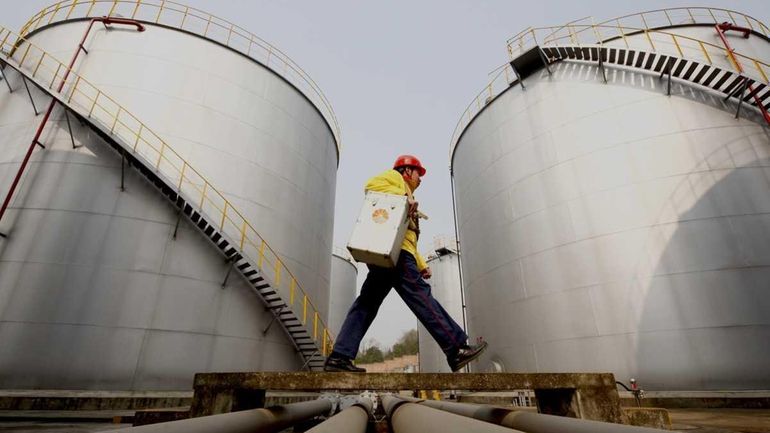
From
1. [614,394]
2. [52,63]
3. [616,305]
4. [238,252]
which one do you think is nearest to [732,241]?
[616,305]

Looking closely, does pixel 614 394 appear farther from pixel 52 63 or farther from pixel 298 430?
pixel 52 63

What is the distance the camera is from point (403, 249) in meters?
3.25

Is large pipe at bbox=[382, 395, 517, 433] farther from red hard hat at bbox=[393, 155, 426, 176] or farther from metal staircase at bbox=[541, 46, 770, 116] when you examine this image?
metal staircase at bbox=[541, 46, 770, 116]

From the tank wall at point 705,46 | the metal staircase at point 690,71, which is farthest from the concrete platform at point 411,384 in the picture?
the tank wall at point 705,46

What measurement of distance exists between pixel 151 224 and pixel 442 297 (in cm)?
1589

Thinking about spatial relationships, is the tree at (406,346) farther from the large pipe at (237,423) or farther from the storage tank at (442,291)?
the large pipe at (237,423)

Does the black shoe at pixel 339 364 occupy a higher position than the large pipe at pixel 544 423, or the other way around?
the black shoe at pixel 339 364

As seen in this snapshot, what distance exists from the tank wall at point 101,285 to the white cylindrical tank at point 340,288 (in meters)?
12.3

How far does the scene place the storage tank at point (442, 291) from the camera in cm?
2008

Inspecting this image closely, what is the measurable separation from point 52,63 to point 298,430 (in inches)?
427

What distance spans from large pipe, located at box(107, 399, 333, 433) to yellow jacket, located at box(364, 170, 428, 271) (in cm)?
160

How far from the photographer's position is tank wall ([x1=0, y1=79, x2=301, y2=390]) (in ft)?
22.0

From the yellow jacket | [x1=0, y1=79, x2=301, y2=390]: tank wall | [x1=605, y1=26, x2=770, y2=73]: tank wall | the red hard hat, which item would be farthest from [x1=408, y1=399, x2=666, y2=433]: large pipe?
[x1=605, y1=26, x2=770, y2=73]: tank wall

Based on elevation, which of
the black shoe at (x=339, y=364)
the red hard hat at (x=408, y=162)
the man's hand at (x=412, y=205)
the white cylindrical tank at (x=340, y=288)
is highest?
the white cylindrical tank at (x=340, y=288)
